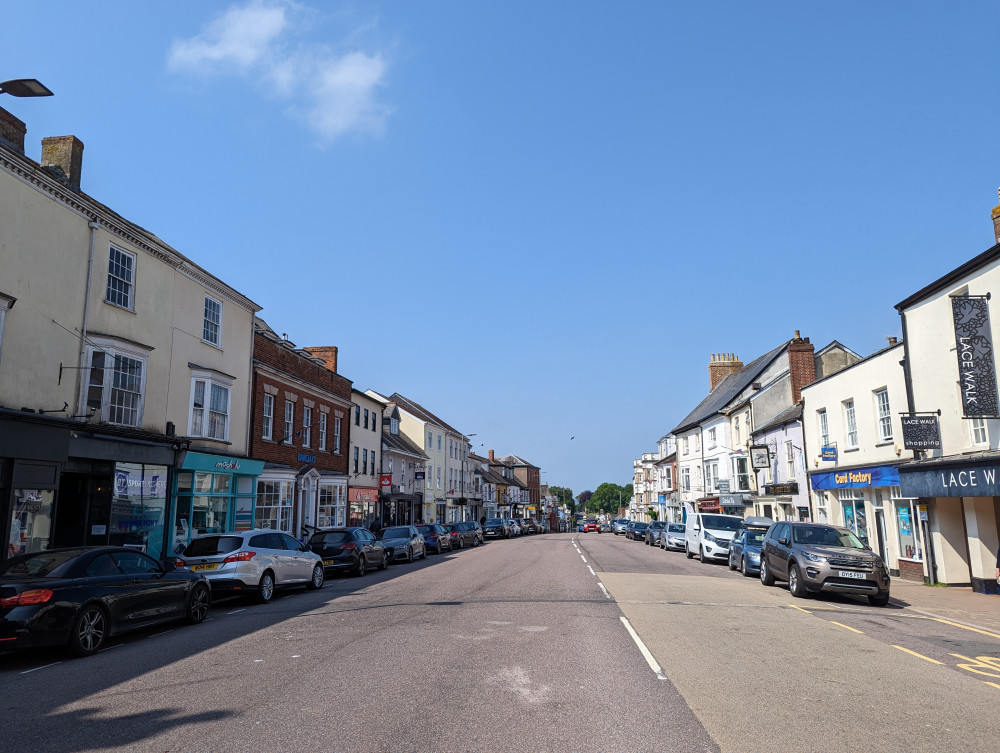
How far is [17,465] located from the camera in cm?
1462

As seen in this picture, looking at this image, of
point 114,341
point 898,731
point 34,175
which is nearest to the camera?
point 898,731

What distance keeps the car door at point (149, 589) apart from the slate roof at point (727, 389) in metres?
34.5

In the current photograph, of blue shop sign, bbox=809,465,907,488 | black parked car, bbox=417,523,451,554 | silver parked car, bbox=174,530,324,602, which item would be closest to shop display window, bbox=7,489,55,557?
silver parked car, bbox=174,530,324,602

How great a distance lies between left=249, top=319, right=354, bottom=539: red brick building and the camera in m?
26.4

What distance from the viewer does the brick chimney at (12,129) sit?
16406 millimetres

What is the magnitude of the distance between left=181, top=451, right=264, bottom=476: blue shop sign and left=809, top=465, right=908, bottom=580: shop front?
19.5 metres

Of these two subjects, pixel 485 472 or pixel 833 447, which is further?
pixel 485 472

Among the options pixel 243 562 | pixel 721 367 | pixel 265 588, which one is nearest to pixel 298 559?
pixel 265 588

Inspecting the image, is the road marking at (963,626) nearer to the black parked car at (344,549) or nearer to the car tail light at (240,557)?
the car tail light at (240,557)

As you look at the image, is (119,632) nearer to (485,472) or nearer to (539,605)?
(539,605)

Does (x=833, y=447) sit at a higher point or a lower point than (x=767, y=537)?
higher

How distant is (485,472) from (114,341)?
222 feet

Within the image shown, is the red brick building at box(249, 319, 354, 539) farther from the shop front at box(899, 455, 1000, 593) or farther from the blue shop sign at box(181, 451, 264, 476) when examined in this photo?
the shop front at box(899, 455, 1000, 593)

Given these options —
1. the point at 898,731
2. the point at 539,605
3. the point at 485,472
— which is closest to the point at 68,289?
the point at 539,605
